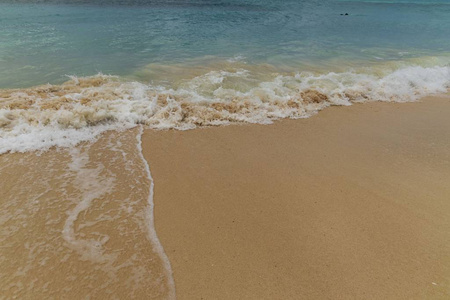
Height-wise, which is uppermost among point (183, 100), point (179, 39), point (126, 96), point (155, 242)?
point (179, 39)

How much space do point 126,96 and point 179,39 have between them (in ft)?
25.4

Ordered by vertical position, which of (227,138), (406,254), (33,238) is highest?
(227,138)

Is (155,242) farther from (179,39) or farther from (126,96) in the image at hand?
(179,39)

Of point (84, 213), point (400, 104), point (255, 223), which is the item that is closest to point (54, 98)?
point (84, 213)

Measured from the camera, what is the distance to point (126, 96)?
23.0 ft

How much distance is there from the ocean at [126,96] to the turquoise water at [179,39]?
0.09 m

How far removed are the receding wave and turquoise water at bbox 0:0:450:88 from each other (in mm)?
1350

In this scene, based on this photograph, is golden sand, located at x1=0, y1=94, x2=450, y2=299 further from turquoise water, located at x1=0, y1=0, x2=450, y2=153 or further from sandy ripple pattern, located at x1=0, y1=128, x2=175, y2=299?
turquoise water, located at x1=0, y1=0, x2=450, y2=153

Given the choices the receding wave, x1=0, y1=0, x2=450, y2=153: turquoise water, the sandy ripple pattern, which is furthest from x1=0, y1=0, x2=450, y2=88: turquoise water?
the sandy ripple pattern

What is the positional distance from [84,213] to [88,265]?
0.86m

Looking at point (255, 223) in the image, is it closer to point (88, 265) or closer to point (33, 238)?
point (88, 265)

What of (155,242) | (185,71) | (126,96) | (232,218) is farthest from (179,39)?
(155,242)

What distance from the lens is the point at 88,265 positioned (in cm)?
310

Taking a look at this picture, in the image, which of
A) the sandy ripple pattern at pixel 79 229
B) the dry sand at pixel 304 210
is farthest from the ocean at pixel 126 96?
the dry sand at pixel 304 210
